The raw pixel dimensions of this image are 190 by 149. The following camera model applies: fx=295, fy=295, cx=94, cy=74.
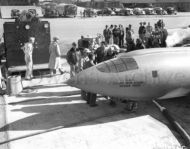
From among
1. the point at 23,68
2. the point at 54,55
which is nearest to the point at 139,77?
the point at 54,55

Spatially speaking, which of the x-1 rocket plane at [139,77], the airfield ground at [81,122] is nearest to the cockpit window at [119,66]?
the x-1 rocket plane at [139,77]

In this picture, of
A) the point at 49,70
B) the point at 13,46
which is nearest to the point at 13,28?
the point at 13,46

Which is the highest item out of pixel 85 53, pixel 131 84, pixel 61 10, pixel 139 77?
pixel 61 10

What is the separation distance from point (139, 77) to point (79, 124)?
85.7 inches

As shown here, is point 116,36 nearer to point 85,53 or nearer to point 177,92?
point 85,53

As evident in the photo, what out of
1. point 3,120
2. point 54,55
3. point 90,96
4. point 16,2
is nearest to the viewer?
point 3,120

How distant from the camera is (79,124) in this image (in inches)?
331

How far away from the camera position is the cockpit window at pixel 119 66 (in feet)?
27.9

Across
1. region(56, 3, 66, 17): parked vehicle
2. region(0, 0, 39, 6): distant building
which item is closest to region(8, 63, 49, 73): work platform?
region(56, 3, 66, 17): parked vehicle

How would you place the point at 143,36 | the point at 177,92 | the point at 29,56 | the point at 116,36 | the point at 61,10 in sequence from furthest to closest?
the point at 61,10 < the point at 116,36 < the point at 143,36 < the point at 29,56 < the point at 177,92

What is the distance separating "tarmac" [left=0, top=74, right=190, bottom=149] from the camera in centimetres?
738

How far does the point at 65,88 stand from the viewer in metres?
11.6

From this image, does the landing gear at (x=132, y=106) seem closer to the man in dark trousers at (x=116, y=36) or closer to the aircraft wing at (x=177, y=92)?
the aircraft wing at (x=177, y=92)

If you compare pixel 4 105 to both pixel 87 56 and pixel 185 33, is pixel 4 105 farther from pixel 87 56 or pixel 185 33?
pixel 185 33
